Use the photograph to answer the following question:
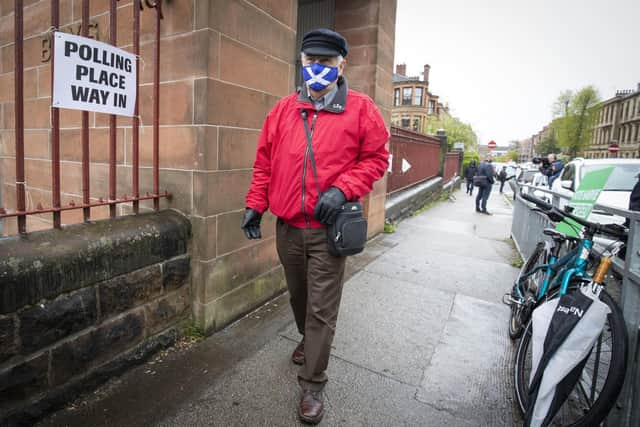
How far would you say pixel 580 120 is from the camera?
196 feet

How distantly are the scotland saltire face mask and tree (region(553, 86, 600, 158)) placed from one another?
69.3 metres

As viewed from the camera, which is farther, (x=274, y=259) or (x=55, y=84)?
(x=274, y=259)

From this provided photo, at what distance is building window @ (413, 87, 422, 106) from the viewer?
53812 mm

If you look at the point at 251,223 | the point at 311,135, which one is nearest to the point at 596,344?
the point at 311,135

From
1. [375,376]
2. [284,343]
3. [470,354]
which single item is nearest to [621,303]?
[470,354]

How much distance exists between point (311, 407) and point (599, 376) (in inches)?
61.2

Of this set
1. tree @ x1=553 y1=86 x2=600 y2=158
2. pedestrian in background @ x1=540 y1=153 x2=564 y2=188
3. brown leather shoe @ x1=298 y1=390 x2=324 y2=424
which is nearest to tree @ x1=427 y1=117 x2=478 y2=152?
tree @ x1=553 y1=86 x2=600 y2=158

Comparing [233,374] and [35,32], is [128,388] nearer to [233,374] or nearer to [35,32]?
[233,374]

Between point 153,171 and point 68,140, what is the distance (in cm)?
148

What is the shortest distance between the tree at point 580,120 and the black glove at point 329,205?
228 feet

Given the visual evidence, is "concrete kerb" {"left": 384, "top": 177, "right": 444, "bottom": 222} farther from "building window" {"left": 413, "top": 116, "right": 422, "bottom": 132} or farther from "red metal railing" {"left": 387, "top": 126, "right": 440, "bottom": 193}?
"building window" {"left": 413, "top": 116, "right": 422, "bottom": 132}

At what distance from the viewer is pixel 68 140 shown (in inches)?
151

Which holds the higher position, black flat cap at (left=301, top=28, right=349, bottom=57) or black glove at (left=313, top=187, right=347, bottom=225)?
black flat cap at (left=301, top=28, right=349, bottom=57)

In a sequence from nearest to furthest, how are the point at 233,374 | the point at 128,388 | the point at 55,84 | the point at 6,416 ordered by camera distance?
the point at 6,416
the point at 55,84
the point at 128,388
the point at 233,374
